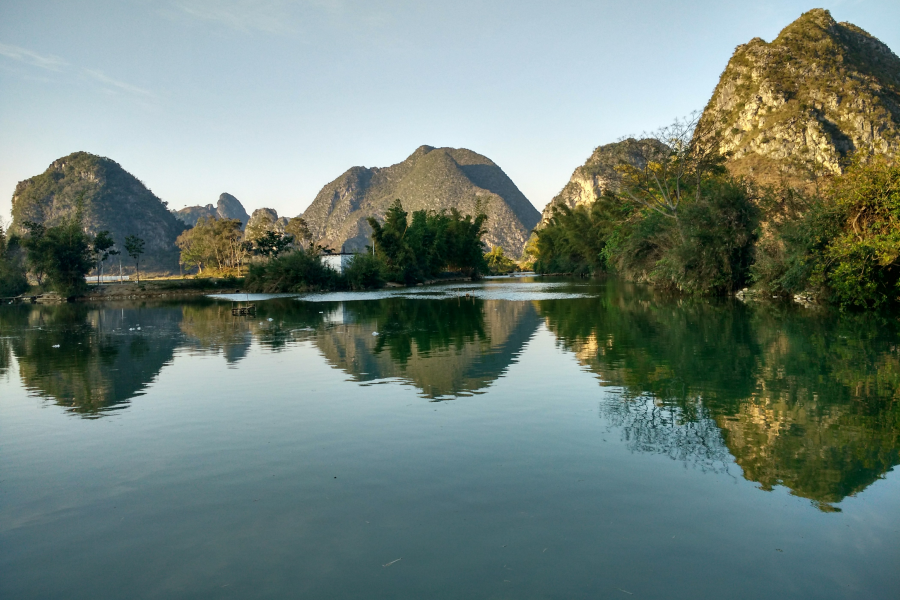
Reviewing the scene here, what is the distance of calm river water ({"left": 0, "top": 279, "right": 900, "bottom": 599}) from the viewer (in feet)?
16.1

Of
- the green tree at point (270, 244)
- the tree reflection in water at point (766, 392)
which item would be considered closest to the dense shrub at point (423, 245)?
Result: the green tree at point (270, 244)

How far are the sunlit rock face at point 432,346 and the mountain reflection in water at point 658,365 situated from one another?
Result: 7 cm

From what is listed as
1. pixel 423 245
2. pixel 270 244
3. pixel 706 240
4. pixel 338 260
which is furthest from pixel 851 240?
pixel 270 244

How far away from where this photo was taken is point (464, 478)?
703cm

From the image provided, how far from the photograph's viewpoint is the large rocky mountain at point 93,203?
183625 millimetres

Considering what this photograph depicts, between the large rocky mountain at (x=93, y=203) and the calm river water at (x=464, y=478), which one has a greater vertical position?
the large rocky mountain at (x=93, y=203)

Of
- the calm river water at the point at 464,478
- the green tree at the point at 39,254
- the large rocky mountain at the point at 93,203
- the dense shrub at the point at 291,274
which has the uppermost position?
the large rocky mountain at the point at 93,203

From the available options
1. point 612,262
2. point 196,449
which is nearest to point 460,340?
point 196,449

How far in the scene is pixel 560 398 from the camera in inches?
440

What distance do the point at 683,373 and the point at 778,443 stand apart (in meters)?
5.25

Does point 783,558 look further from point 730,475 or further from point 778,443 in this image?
point 778,443

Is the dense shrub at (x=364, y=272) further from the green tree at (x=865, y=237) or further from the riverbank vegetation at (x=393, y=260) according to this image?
the green tree at (x=865, y=237)

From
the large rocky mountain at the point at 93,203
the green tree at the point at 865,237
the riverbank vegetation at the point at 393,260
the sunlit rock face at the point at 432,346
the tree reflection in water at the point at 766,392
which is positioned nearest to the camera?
the tree reflection in water at the point at 766,392

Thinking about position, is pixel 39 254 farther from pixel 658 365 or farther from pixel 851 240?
pixel 851 240
